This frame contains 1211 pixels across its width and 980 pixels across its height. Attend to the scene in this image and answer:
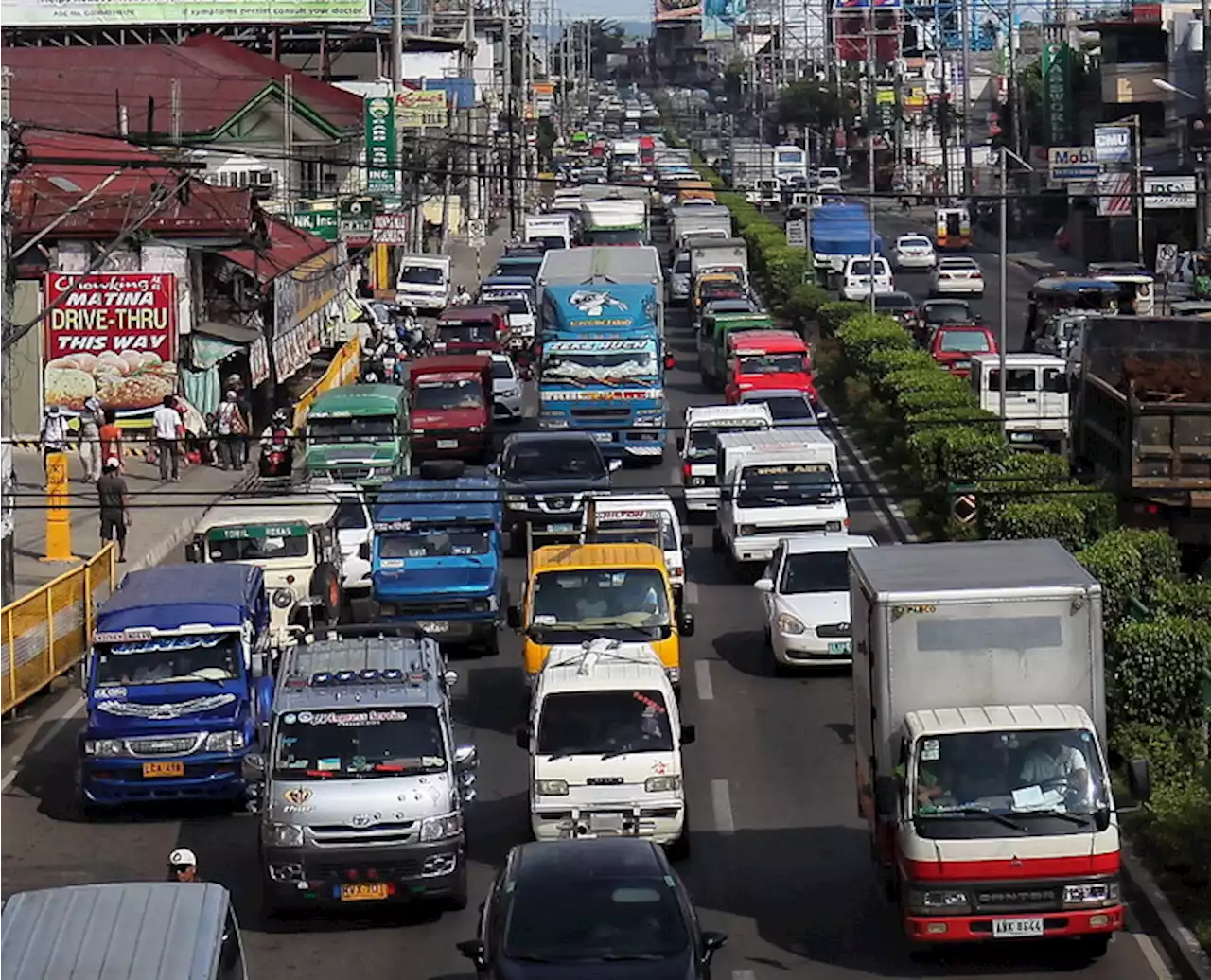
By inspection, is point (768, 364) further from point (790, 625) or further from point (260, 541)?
point (790, 625)

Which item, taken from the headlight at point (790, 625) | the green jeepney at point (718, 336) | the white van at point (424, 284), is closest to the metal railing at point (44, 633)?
the headlight at point (790, 625)

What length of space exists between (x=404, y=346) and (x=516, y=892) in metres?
45.0

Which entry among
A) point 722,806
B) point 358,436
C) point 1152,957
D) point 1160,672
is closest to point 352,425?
point 358,436

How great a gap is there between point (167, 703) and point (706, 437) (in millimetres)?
17544

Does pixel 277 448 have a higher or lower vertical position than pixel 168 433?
lower

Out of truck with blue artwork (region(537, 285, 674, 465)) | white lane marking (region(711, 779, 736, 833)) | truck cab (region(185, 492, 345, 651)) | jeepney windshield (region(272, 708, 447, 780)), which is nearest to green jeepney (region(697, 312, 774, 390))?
truck with blue artwork (region(537, 285, 674, 465))

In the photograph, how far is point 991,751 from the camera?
16625 mm

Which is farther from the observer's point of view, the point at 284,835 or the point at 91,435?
the point at 91,435

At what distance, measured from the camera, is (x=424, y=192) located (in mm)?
89562

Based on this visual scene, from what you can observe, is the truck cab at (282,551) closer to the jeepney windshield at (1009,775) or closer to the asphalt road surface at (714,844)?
the asphalt road surface at (714,844)

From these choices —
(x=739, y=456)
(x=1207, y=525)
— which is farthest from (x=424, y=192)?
(x=1207, y=525)

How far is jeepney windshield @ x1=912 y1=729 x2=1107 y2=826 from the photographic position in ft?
53.7

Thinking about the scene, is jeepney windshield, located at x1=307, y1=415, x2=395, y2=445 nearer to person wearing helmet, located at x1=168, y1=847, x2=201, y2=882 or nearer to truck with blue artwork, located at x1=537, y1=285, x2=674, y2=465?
truck with blue artwork, located at x1=537, y1=285, x2=674, y2=465

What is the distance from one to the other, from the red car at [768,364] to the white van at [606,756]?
2667 centimetres
